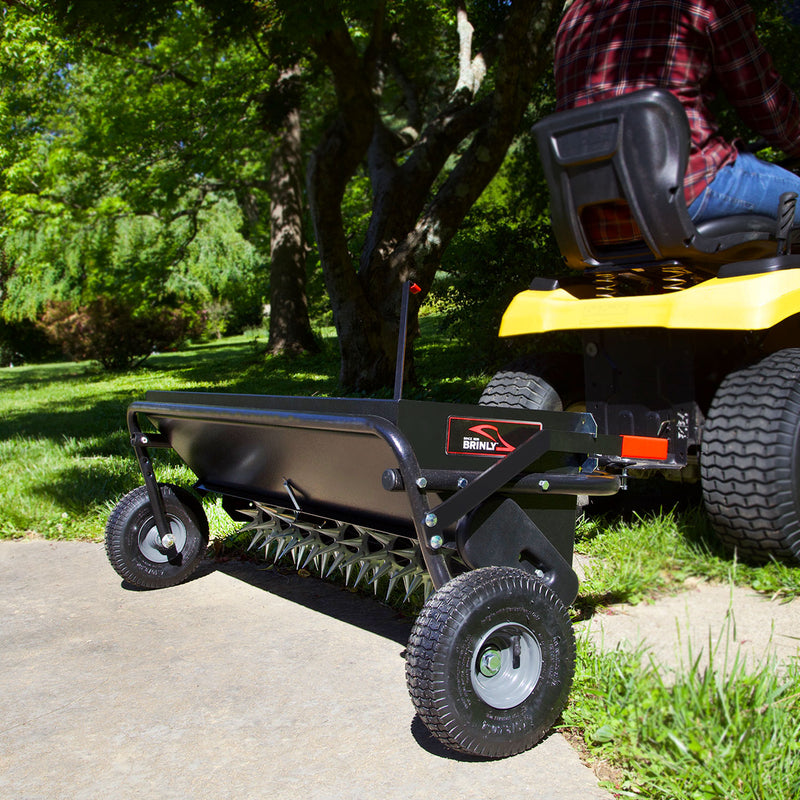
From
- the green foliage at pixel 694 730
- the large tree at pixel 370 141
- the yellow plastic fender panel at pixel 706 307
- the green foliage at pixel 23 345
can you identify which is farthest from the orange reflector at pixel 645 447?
the green foliage at pixel 23 345

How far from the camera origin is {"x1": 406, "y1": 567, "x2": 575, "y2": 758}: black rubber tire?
2025 mm

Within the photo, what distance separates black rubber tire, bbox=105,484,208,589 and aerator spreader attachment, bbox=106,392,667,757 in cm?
38

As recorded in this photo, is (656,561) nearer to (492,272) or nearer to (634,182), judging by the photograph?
(634,182)

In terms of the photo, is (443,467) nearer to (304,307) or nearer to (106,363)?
(304,307)

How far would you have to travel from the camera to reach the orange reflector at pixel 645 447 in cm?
308

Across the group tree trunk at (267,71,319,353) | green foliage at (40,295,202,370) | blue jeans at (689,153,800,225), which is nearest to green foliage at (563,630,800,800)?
blue jeans at (689,153,800,225)

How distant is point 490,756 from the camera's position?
83.4 inches

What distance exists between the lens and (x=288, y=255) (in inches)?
633

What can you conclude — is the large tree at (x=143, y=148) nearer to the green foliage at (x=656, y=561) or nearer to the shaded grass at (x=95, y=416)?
the shaded grass at (x=95, y=416)

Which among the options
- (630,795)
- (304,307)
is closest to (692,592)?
(630,795)

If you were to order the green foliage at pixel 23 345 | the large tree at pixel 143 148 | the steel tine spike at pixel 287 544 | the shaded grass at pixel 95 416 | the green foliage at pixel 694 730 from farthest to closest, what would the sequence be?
the green foliage at pixel 23 345 → the large tree at pixel 143 148 → the shaded grass at pixel 95 416 → the steel tine spike at pixel 287 544 → the green foliage at pixel 694 730

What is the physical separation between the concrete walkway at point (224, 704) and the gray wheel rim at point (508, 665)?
6.2 inches

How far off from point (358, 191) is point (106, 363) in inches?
238

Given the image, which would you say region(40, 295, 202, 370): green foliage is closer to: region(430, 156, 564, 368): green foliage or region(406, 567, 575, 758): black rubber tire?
region(430, 156, 564, 368): green foliage
